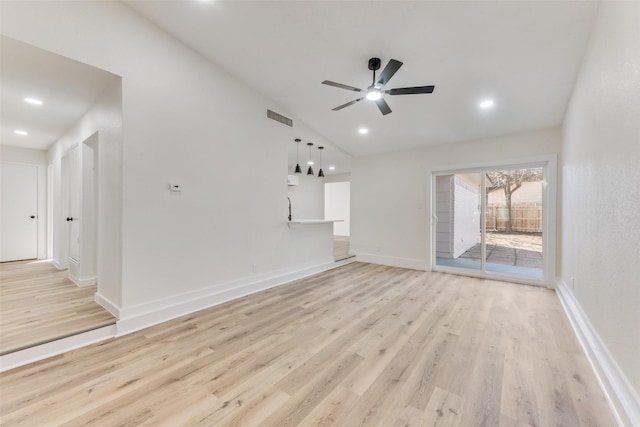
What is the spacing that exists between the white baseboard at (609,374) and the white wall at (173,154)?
373 cm

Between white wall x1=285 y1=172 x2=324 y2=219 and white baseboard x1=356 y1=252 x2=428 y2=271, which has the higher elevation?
white wall x1=285 y1=172 x2=324 y2=219

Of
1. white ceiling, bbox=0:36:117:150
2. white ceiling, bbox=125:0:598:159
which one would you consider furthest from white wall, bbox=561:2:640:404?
white ceiling, bbox=0:36:117:150

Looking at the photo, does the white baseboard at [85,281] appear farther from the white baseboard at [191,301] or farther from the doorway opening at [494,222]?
the doorway opening at [494,222]

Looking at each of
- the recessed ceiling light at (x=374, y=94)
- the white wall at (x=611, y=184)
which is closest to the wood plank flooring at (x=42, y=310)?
the recessed ceiling light at (x=374, y=94)

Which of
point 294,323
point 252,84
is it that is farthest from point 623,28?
point 252,84

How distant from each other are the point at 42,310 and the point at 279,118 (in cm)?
394

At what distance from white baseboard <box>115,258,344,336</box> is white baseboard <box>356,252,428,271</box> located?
219cm

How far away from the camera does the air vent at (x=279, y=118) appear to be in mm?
4207

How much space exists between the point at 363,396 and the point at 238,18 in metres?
3.73

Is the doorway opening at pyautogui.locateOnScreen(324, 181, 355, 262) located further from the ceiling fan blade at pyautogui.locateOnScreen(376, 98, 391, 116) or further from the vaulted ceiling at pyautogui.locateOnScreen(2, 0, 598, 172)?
the ceiling fan blade at pyautogui.locateOnScreen(376, 98, 391, 116)

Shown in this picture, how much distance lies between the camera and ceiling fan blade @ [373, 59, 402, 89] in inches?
96.6

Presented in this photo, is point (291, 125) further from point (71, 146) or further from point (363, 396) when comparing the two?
point (363, 396)

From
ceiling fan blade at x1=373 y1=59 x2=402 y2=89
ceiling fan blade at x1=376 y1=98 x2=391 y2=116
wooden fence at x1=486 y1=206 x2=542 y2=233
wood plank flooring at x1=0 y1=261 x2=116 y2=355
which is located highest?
ceiling fan blade at x1=373 y1=59 x2=402 y2=89

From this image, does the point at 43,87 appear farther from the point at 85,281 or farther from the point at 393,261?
the point at 393,261
